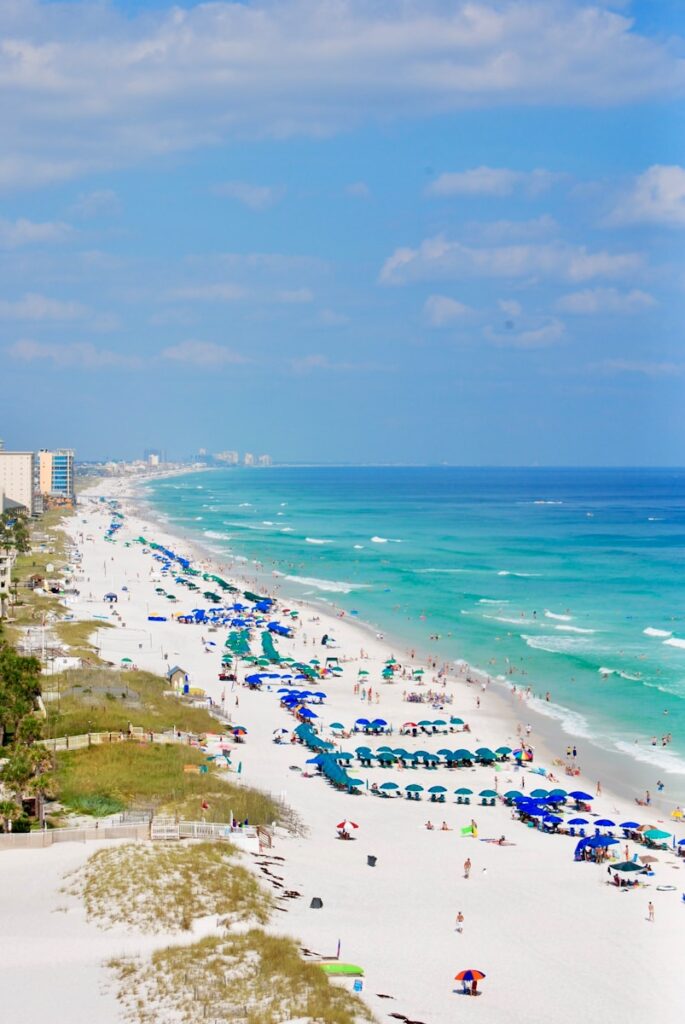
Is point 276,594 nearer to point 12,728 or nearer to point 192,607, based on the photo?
point 192,607

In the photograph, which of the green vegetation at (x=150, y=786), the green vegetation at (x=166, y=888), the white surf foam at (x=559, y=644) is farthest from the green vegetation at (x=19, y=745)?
the white surf foam at (x=559, y=644)

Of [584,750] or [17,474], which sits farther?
[17,474]

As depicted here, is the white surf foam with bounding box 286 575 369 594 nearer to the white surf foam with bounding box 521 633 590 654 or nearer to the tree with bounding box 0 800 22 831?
the white surf foam with bounding box 521 633 590 654

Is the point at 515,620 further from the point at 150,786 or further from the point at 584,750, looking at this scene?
the point at 150,786

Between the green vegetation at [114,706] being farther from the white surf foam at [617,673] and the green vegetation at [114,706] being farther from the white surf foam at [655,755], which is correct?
the white surf foam at [617,673]

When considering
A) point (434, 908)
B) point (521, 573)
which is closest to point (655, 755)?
point (434, 908)

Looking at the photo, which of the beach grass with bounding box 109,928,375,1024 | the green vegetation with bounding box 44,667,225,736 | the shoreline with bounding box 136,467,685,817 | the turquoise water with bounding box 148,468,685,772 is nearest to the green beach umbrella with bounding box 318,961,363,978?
the beach grass with bounding box 109,928,375,1024
